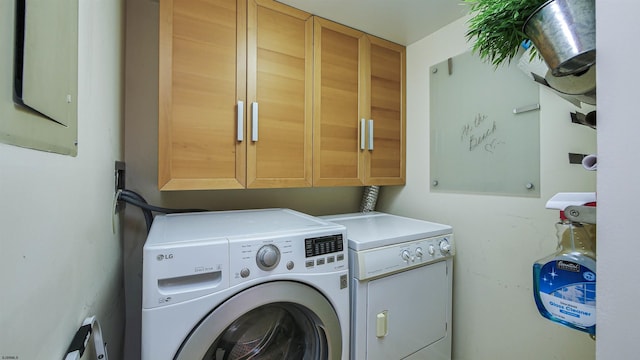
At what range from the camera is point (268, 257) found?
2.60 ft

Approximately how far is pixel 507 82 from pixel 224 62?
1.35 meters

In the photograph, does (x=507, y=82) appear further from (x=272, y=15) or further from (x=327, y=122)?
(x=272, y=15)

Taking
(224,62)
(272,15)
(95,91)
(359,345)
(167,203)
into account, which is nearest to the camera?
(95,91)

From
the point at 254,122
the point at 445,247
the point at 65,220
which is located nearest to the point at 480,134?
the point at 445,247

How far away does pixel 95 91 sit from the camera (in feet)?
2.45

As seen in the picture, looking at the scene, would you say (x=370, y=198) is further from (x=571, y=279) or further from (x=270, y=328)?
(x=571, y=279)

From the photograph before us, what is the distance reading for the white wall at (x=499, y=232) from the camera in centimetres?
105

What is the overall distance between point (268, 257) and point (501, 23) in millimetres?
900

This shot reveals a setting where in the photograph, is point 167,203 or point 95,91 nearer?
point 95,91

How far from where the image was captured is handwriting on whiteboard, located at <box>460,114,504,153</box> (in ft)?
4.19

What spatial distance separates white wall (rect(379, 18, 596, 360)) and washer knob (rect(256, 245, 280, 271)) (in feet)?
3.65

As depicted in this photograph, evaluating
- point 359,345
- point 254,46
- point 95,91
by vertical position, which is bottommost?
point 359,345

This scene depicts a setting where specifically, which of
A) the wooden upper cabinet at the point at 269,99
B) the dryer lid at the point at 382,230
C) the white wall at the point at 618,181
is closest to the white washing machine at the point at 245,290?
the dryer lid at the point at 382,230

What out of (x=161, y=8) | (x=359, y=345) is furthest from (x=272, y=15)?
(x=359, y=345)
